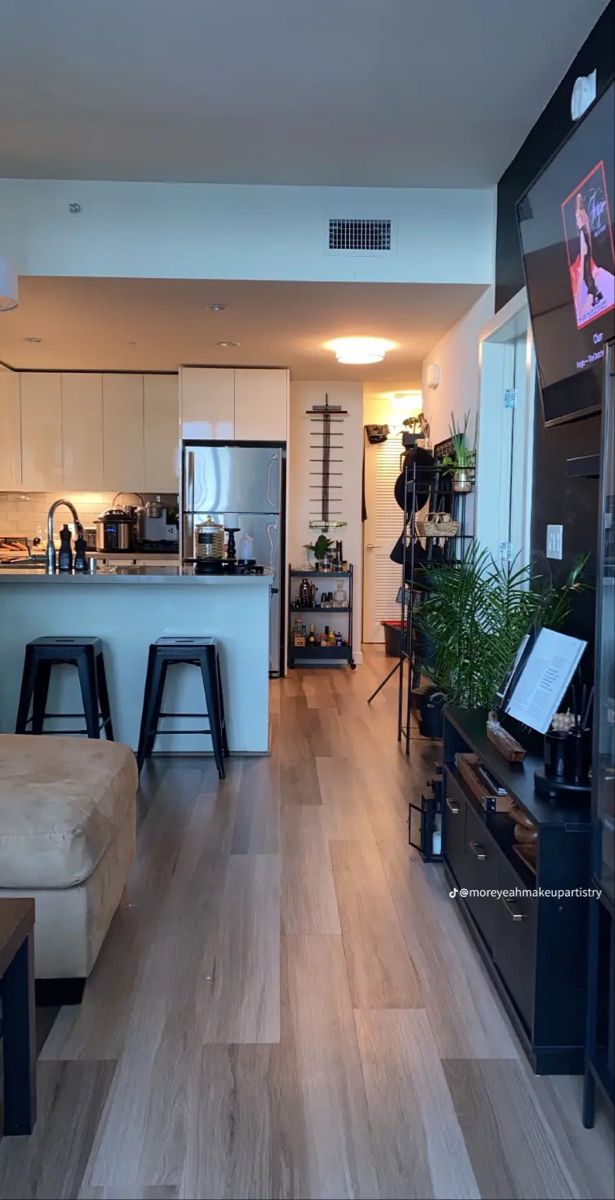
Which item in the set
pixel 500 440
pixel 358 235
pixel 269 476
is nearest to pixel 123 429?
pixel 269 476

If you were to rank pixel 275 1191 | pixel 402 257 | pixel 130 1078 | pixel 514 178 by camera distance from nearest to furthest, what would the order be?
pixel 275 1191 → pixel 130 1078 → pixel 514 178 → pixel 402 257

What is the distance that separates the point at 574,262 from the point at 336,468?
5.01 meters

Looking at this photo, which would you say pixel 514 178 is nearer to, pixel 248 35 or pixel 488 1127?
pixel 248 35

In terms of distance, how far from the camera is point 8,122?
3303 mm

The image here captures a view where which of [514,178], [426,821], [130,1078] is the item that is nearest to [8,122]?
[514,178]

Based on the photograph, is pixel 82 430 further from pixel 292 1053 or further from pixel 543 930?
pixel 543 930

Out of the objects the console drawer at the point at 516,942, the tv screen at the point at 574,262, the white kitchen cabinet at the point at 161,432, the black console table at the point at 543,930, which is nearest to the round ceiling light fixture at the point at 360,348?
the white kitchen cabinet at the point at 161,432

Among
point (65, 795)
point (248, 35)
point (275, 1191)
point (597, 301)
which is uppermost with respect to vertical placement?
point (248, 35)

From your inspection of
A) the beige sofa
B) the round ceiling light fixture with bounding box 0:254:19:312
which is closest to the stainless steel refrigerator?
the round ceiling light fixture with bounding box 0:254:19:312

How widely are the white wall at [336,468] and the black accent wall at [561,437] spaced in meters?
3.30

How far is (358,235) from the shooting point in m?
3.94

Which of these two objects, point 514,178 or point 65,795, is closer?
point 65,795

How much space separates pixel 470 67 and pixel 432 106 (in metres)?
0.27

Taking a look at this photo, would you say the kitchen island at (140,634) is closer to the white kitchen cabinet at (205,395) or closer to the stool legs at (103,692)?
the stool legs at (103,692)
